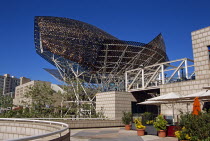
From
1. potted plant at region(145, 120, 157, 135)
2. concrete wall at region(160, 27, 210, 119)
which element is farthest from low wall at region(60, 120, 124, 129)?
potted plant at region(145, 120, 157, 135)

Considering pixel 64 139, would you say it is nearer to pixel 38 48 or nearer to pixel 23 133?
pixel 23 133

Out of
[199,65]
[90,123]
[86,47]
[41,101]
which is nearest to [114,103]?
[90,123]

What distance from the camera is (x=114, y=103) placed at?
29.8 m

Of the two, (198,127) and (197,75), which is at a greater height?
(197,75)

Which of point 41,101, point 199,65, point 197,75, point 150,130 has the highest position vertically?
point 199,65

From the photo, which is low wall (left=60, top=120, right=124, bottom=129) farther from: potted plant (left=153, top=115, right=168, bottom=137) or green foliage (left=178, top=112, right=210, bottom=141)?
green foliage (left=178, top=112, right=210, bottom=141)

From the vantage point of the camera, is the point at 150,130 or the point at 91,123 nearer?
the point at 150,130

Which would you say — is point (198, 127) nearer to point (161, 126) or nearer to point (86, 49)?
point (161, 126)

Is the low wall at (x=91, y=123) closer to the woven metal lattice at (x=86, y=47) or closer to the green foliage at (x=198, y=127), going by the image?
the green foliage at (x=198, y=127)

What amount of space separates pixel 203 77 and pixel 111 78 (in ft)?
90.2

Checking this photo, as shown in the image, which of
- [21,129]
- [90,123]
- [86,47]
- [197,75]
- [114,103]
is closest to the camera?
[21,129]

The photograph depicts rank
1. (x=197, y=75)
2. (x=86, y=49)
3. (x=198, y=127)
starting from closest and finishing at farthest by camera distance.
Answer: (x=198, y=127), (x=197, y=75), (x=86, y=49)

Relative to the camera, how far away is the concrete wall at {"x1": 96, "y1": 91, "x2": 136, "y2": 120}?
29669 mm

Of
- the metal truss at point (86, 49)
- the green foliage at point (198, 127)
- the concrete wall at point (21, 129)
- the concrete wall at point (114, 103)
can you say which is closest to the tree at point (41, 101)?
the concrete wall at point (114, 103)
